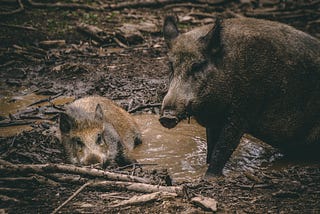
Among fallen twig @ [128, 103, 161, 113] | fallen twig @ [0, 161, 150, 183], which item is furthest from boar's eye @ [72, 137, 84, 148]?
fallen twig @ [0, 161, 150, 183]

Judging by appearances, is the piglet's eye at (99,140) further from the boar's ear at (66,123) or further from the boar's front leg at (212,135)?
the boar's front leg at (212,135)

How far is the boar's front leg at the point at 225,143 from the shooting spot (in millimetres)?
5836

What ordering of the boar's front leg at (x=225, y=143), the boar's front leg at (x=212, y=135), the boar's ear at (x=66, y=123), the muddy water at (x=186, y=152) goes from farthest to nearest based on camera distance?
the boar's ear at (x=66, y=123) → the muddy water at (x=186, y=152) → the boar's front leg at (x=212, y=135) → the boar's front leg at (x=225, y=143)

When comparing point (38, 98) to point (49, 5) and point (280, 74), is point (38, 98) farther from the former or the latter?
point (49, 5)

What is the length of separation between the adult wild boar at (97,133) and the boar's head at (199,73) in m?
1.50

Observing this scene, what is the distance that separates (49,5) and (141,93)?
248 inches

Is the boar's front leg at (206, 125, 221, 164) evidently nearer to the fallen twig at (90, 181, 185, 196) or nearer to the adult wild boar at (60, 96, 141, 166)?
the adult wild boar at (60, 96, 141, 166)

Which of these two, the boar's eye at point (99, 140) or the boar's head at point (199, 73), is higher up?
the boar's head at point (199, 73)

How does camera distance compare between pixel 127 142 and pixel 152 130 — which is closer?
pixel 127 142

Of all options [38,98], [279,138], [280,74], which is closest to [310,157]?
[279,138]

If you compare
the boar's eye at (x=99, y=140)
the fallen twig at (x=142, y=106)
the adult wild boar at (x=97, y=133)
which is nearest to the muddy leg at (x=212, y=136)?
the adult wild boar at (x=97, y=133)

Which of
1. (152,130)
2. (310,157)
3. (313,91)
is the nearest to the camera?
(313,91)

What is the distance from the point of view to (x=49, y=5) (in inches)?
563

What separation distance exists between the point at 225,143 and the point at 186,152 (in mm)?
1127
